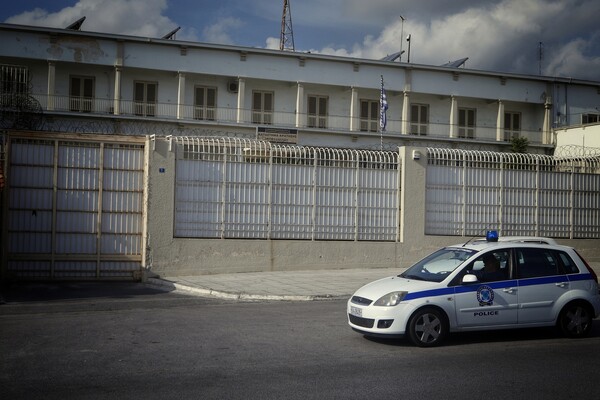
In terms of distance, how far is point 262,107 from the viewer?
4047cm

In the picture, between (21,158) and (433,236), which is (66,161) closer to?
(21,158)

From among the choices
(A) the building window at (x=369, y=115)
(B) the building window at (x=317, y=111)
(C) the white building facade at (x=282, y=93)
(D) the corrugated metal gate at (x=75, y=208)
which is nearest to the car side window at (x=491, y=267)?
(D) the corrugated metal gate at (x=75, y=208)

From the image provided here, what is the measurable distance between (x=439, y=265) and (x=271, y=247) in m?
8.04

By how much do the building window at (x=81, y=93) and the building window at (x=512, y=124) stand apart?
26914 millimetres

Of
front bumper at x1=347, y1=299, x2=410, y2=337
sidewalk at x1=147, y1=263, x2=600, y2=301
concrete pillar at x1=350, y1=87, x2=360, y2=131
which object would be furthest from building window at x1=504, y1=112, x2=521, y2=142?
front bumper at x1=347, y1=299, x2=410, y2=337

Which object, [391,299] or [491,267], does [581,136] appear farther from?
[391,299]

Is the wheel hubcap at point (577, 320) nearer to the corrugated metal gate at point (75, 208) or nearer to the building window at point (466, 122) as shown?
the corrugated metal gate at point (75, 208)

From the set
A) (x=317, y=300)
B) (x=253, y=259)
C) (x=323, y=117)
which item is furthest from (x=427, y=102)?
(x=317, y=300)

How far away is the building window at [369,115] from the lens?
138ft

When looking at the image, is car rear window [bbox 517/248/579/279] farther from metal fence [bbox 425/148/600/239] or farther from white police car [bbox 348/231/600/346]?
metal fence [bbox 425/148/600/239]

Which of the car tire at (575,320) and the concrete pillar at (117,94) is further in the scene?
the concrete pillar at (117,94)

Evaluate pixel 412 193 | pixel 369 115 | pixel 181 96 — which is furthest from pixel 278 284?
pixel 369 115

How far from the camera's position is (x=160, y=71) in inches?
1505

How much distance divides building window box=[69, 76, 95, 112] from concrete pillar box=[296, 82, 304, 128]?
11929 millimetres
